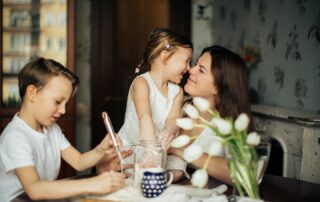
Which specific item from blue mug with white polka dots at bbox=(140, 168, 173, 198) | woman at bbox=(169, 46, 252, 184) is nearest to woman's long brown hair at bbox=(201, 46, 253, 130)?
woman at bbox=(169, 46, 252, 184)

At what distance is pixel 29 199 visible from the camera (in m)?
1.34

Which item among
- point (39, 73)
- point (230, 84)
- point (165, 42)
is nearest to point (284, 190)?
point (230, 84)

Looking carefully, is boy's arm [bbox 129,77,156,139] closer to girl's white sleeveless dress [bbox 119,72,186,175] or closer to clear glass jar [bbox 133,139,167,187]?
girl's white sleeveless dress [bbox 119,72,186,175]

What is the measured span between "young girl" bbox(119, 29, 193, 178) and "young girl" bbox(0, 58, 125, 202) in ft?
1.29

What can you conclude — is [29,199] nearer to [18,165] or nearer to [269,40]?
[18,165]

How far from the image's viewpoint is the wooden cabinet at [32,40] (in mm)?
3414

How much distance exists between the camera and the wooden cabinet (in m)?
3.41

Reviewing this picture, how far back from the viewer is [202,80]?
6.18ft

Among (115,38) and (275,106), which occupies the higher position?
(115,38)

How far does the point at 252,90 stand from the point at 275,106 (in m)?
0.36

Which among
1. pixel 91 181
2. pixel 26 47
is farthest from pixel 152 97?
pixel 26 47

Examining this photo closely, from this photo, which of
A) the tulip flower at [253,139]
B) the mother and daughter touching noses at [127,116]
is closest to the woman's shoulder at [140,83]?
the mother and daughter touching noses at [127,116]

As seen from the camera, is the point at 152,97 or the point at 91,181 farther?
the point at 152,97

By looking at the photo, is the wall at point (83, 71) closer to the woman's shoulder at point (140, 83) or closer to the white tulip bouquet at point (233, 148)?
the woman's shoulder at point (140, 83)
